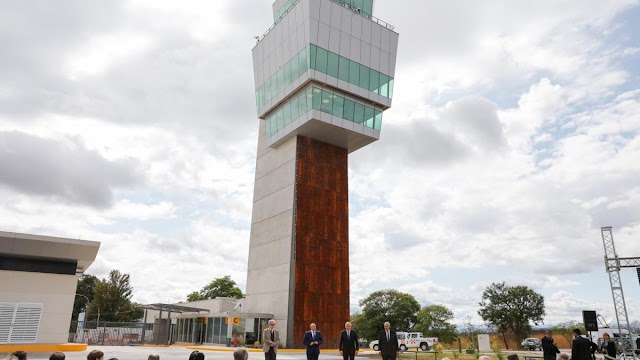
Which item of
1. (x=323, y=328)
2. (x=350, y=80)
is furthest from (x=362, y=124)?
(x=323, y=328)

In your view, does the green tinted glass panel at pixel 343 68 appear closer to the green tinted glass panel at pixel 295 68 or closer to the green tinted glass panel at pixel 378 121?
the green tinted glass panel at pixel 295 68

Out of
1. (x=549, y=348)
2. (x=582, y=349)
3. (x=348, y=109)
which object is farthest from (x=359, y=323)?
(x=582, y=349)

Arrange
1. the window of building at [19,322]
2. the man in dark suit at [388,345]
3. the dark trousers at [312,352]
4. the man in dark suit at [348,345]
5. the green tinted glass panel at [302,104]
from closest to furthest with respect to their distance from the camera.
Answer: the dark trousers at [312,352], the man in dark suit at [388,345], the man in dark suit at [348,345], the window of building at [19,322], the green tinted glass panel at [302,104]

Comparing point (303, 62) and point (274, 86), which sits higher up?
point (274, 86)

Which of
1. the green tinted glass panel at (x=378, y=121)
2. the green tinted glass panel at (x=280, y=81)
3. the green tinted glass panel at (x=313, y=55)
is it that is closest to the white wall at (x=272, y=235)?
the green tinted glass panel at (x=280, y=81)

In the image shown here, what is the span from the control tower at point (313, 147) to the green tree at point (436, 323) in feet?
103

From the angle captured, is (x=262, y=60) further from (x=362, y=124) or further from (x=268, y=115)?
(x=362, y=124)

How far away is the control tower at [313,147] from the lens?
3703 centimetres

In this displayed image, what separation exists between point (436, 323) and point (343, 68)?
42.7 m

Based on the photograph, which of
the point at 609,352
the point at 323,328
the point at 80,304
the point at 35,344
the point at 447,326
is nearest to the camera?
the point at 609,352

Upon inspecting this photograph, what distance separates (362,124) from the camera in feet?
132

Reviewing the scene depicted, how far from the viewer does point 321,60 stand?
38.2 m

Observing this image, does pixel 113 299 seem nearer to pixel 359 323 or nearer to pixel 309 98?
pixel 359 323

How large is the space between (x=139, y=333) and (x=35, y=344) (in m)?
23.1
